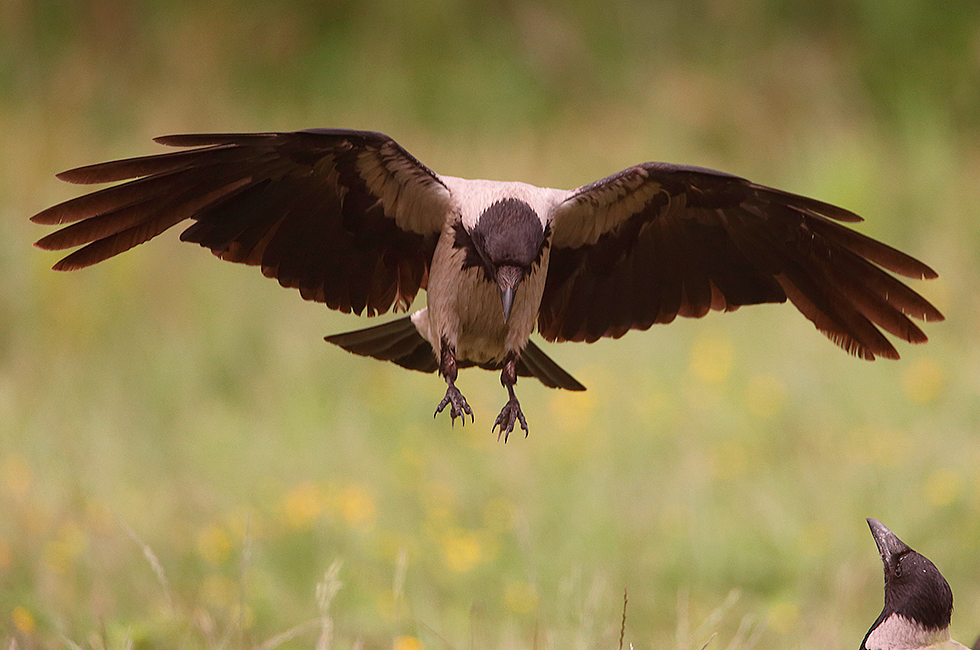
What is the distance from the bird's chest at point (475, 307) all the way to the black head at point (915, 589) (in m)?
1.37

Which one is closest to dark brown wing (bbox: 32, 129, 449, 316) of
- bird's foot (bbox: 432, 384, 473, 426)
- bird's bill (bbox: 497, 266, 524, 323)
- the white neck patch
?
bird's bill (bbox: 497, 266, 524, 323)

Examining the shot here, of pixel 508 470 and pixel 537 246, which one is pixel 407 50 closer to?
pixel 508 470

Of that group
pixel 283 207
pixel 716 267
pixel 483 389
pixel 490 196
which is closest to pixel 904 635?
pixel 716 267

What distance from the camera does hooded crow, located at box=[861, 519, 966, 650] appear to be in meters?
3.37

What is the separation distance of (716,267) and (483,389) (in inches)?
160

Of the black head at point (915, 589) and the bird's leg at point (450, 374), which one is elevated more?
the bird's leg at point (450, 374)

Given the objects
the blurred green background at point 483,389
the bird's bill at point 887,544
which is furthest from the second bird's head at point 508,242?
the bird's bill at point 887,544

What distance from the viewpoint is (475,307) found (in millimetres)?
3363

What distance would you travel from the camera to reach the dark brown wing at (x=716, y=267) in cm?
373

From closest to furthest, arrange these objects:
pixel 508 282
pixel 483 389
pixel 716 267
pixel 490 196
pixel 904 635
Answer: pixel 508 282 < pixel 490 196 < pixel 904 635 < pixel 716 267 < pixel 483 389

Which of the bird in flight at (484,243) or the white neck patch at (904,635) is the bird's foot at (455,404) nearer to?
the bird in flight at (484,243)

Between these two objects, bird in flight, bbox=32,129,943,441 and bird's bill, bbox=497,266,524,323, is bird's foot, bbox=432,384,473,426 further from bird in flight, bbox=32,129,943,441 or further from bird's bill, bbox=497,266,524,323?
bird's bill, bbox=497,266,524,323

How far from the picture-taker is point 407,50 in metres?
11.3

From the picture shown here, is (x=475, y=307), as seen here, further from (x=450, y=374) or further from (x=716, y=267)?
(x=716, y=267)
